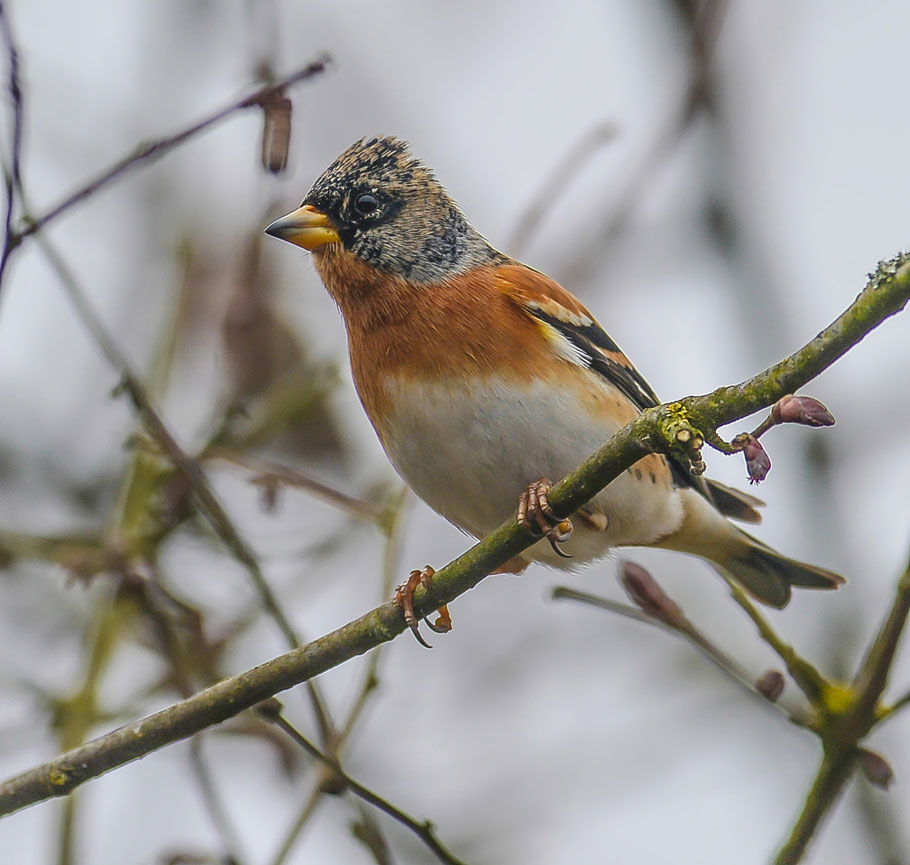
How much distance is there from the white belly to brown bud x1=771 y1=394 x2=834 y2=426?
1.80 m

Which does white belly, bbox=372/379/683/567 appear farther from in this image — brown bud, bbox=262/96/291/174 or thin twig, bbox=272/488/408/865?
brown bud, bbox=262/96/291/174

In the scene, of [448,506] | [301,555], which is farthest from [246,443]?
[448,506]

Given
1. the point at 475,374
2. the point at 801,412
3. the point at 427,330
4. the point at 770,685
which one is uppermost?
the point at 427,330

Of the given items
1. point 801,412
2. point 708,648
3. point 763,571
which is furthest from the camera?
point 763,571

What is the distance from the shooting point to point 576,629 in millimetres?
8531

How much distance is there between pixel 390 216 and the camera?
Answer: 16.1ft

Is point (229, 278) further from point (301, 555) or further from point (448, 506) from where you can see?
point (448, 506)

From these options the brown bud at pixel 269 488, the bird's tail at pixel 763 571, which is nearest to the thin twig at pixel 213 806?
the brown bud at pixel 269 488

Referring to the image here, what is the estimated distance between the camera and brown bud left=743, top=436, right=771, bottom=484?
8.19ft

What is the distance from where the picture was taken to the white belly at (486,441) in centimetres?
427

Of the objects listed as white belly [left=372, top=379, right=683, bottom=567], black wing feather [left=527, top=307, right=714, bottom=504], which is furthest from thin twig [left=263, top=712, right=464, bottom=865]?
black wing feather [left=527, top=307, right=714, bottom=504]

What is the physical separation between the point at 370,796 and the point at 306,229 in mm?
2372

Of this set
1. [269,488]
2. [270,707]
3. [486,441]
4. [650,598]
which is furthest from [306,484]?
[650,598]

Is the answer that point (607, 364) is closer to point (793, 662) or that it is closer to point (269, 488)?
point (269, 488)
